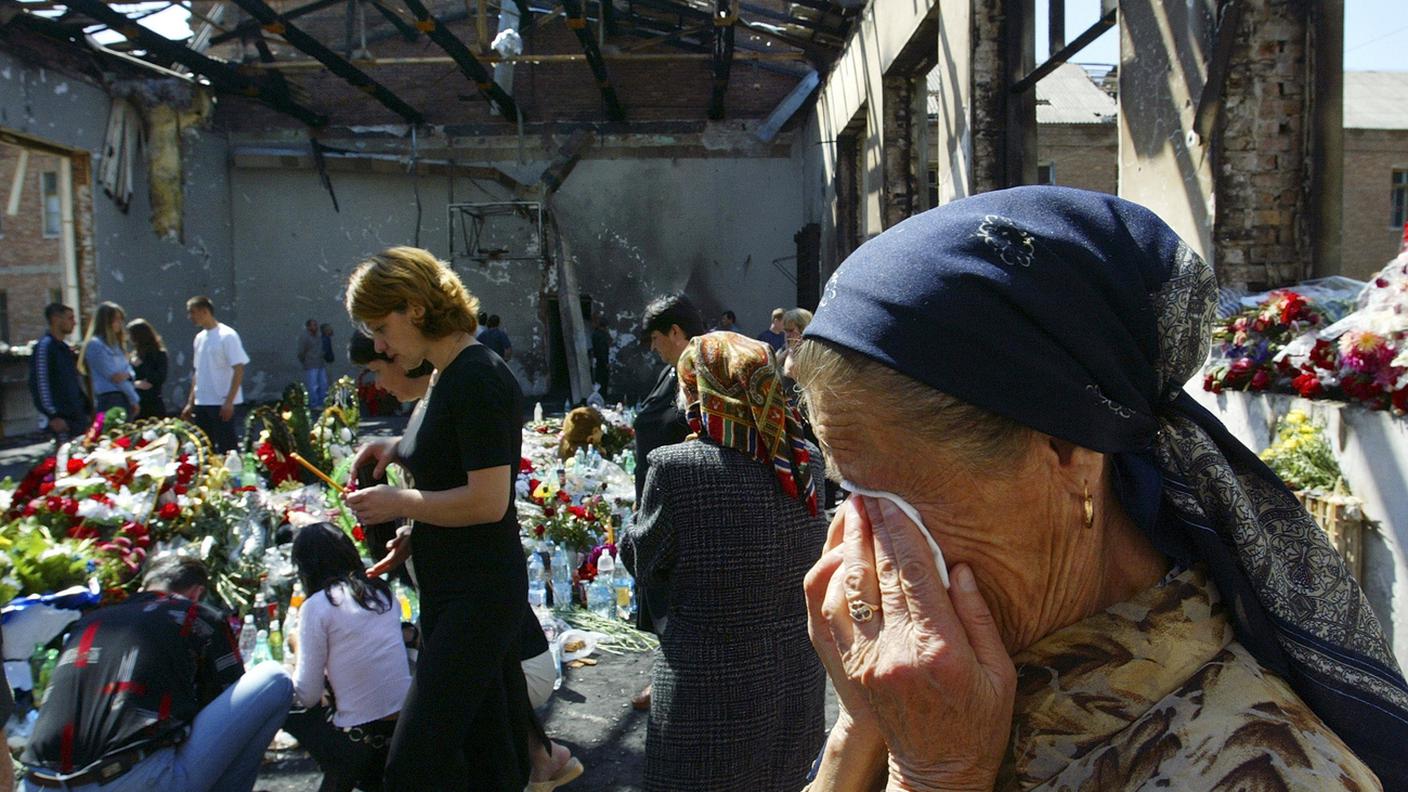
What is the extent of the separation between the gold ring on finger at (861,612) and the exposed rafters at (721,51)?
1203 centimetres

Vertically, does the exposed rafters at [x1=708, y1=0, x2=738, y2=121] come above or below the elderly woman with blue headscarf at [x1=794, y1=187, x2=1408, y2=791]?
above

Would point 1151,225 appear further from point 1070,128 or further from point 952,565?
point 1070,128

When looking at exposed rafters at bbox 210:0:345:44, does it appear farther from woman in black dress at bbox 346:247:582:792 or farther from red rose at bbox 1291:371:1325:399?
red rose at bbox 1291:371:1325:399

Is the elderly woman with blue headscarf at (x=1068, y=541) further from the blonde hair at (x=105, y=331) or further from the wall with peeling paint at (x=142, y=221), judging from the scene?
the wall with peeling paint at (x=142, y=221)

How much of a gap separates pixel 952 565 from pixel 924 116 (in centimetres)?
1037

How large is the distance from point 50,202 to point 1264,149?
36412 mm

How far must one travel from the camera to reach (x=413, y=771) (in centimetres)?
281

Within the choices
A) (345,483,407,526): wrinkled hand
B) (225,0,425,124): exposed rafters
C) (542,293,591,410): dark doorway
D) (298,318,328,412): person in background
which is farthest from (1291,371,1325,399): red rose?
(298,318,328,412): person in background

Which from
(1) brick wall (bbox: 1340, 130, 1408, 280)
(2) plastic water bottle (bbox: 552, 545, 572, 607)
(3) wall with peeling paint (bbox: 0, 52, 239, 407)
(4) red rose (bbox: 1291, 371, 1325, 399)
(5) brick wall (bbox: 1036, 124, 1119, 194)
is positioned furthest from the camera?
(5) brick wall (bbox: 1036, 124, 1119, 194)

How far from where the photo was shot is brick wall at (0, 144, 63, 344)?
29938 mm

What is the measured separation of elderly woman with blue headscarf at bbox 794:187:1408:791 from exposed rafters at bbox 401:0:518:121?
13.8 metres

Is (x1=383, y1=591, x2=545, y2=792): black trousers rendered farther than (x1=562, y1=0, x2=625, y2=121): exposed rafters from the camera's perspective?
No

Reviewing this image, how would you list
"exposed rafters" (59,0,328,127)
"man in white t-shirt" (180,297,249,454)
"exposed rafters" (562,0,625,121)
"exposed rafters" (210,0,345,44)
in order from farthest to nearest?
"exposed rafters" (210,0,345,44), "exposed rafters" (562,0,625,121), "exposed rafters" (59,0,328,127), "man in white t-shirt" (180,297,249,454)

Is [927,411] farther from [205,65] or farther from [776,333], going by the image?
[205,65]
